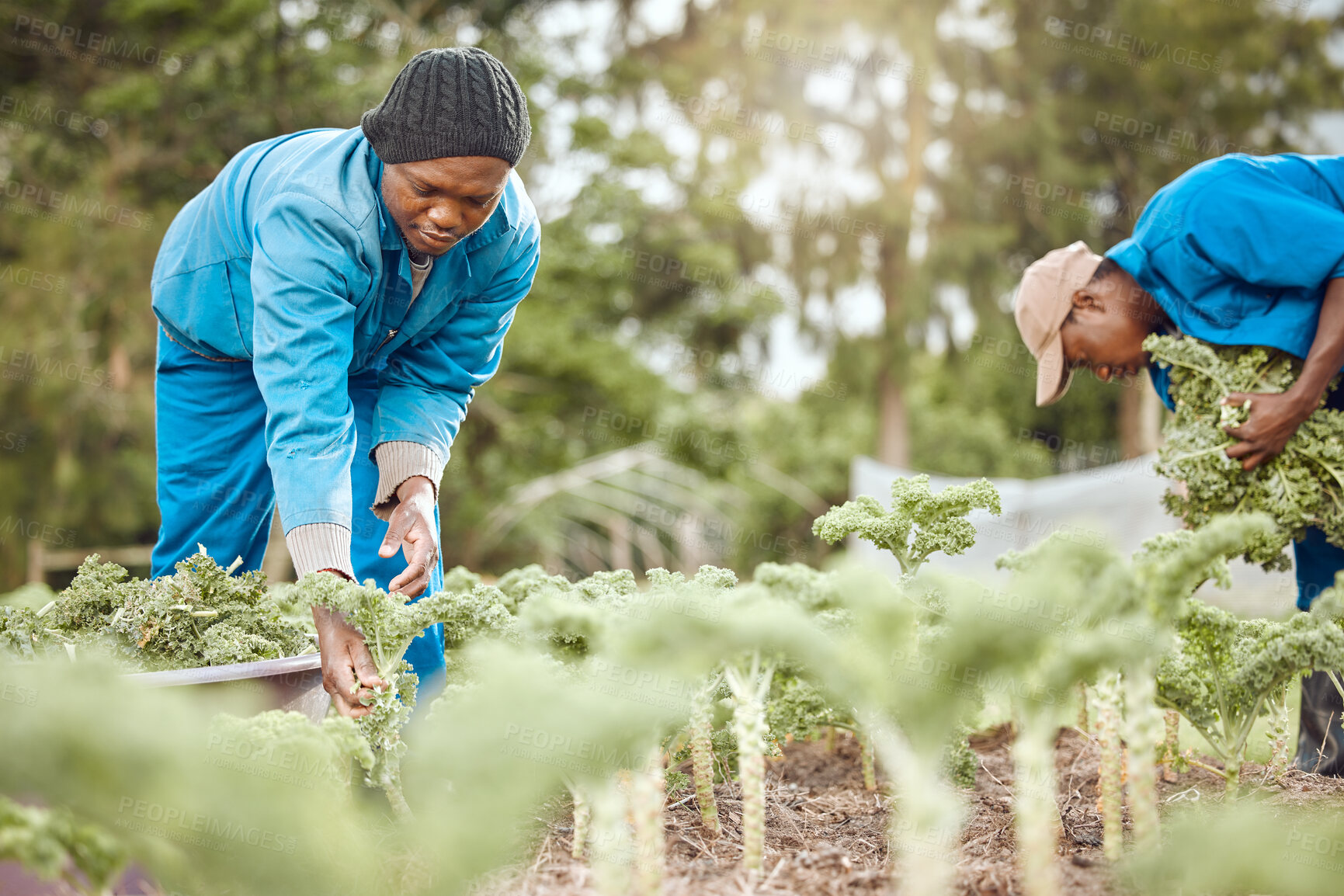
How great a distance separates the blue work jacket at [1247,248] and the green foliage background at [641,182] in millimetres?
8787

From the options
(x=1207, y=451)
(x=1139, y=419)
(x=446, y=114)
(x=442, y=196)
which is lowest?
(x=1139, y=419)

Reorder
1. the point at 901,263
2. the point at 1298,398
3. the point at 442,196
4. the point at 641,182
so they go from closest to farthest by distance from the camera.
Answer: the point at 442,196 → the point at 1298,398 → the point at 641,182 → the point at 901,263

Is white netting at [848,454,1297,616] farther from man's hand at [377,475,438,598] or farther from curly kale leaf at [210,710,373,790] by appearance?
curly kale leaf at [210,710,373,790]

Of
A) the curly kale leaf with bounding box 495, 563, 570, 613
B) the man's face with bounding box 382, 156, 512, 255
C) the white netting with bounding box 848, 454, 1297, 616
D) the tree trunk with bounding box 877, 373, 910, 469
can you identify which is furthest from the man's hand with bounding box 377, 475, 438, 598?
the tree trunk with bounding box 877, 373, 910, 469

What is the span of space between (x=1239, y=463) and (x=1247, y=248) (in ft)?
1.84

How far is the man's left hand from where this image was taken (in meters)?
2.42

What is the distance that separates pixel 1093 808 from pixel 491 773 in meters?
1.61

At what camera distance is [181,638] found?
2100 millimetres

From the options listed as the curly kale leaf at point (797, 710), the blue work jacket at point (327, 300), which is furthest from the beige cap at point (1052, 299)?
the blue work jacket at point (327, 300)

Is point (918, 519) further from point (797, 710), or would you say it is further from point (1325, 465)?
point (1325, 465)

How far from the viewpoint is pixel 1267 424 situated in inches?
95.6

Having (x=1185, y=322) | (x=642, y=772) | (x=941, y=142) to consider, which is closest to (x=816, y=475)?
(x=941, y=142)

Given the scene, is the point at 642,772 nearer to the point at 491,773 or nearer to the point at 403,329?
the point at 491,773

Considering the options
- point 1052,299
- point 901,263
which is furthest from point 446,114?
point 901,263
